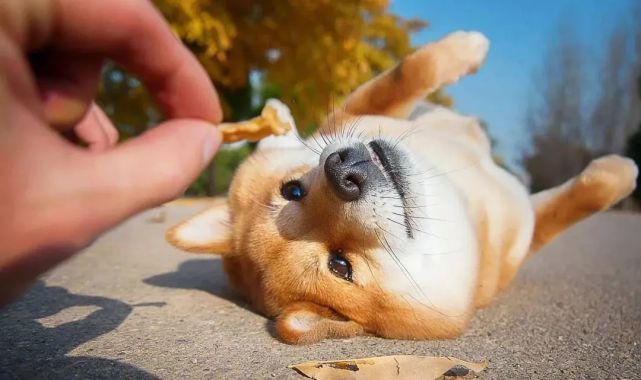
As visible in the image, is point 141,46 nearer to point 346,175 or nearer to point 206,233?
point 346,175

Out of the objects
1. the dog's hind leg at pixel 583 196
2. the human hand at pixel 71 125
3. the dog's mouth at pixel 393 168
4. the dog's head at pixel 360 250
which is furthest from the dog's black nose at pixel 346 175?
the dog's hind leg at pixel 583 196

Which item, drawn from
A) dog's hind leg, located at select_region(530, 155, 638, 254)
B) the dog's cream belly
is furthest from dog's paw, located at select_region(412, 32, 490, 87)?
dog's hind leg, located at select_region(530, 155, 638, 254)

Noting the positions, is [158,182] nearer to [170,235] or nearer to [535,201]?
[170,235]

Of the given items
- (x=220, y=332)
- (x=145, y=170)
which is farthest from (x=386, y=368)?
(x=145, y=170)

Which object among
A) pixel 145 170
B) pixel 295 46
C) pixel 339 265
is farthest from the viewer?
pixel 295 46

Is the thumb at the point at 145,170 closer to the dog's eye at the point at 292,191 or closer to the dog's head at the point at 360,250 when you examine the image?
the dog's head at the point at 360,250

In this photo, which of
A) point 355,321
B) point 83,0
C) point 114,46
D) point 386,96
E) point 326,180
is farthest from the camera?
point 386,96

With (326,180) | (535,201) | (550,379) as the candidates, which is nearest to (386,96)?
(535,201)
